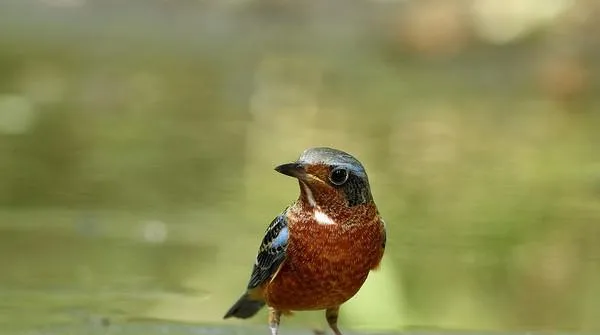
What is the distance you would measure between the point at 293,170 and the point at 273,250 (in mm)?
412

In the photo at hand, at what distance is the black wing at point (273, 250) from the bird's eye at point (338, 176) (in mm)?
255

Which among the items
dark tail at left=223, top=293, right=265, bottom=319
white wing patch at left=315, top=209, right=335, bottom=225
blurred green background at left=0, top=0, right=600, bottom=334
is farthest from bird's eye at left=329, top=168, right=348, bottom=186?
blurred green background at left=0, top=0, right=600, bottom=334

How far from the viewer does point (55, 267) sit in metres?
6.41

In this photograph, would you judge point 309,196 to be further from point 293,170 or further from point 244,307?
point 244,307

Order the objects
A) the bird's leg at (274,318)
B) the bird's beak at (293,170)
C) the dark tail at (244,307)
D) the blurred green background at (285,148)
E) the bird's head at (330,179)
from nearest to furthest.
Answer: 1. the bird's beak at (293,170)
2. the bird's head at (330,179)
3. the bird's leg at (274,318)
4. the dark tail at (244,307)
5. the blurred green background at (285,148)

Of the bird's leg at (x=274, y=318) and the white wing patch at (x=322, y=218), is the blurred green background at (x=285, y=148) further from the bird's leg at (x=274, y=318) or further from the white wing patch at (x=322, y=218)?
the white wing patch at (x=322, y=218)

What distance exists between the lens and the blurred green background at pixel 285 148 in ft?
19.9

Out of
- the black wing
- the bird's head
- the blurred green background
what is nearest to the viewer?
the bird's head

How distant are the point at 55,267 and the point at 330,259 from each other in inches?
98.1

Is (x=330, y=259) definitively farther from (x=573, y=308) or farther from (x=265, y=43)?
(x=265, y=43)

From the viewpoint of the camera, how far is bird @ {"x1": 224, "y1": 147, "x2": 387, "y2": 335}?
13.7 feet

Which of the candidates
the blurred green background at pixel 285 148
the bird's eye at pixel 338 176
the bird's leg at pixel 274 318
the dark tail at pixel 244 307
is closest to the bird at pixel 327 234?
the bird's eye at pixel 338 176

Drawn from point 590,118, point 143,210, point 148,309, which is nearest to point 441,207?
point 143,210

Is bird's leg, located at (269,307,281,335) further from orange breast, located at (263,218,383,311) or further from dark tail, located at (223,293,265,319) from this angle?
dark tail, located at (223,293,265,319)
